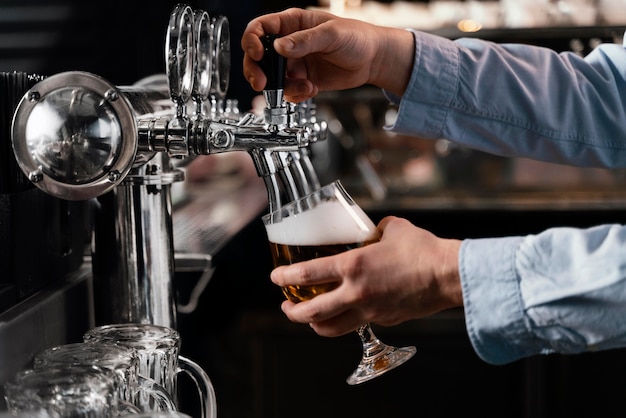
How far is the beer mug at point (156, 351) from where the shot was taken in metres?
0.87

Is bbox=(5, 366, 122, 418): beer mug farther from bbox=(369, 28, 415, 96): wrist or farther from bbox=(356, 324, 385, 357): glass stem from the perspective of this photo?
bbox=(369, 28, 415, 96): wrist

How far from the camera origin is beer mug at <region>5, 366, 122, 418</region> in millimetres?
725

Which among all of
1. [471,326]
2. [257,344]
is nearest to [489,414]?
[257,344]

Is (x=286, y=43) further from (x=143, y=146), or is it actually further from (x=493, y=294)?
(x=493, y=294)

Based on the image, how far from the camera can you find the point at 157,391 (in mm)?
825

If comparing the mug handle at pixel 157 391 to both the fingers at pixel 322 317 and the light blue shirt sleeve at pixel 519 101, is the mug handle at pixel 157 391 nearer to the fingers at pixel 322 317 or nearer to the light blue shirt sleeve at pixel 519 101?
the fingers at pixel 322 317

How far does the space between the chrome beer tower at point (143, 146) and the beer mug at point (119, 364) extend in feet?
0.45

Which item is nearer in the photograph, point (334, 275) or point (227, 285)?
point (334, 275)

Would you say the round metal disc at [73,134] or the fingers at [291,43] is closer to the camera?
the round metal disc at [73,134]

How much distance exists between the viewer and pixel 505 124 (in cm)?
150

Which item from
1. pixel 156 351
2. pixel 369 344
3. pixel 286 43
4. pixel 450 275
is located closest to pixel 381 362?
pixel 369 344

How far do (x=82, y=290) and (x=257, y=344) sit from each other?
1728 millimetres

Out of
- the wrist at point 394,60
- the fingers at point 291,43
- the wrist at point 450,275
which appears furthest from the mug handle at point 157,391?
the wrist at point 394,60

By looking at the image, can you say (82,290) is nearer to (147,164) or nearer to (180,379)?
(147,164)
